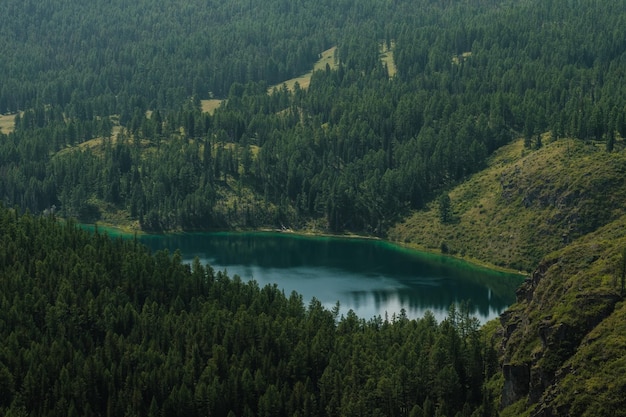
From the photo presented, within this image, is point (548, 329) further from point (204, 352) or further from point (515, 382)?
point (204, 352)

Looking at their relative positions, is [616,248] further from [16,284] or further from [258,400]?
[16,284]

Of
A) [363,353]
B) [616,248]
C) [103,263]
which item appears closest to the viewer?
[616,248]

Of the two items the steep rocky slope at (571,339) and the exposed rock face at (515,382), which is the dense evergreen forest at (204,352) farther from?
the steep rocky slope at (571,339)

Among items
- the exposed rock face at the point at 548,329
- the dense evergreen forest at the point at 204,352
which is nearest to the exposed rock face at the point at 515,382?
the exposed rock face at the point at 548,329

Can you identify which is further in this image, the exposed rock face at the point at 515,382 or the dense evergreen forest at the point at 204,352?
the dense evergreen forest at the point at 204,352

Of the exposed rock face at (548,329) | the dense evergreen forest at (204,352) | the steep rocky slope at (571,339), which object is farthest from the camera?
the dense evergreen forest at (204,352)

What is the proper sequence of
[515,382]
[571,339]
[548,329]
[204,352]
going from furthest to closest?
[204,352] < [515,382] < [548,329] < [571,339]

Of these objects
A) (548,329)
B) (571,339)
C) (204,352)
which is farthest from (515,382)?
(204,352)

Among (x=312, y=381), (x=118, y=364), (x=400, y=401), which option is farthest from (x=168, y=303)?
(x=400, y=401)

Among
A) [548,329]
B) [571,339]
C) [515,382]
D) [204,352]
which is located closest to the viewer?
[571,339]
